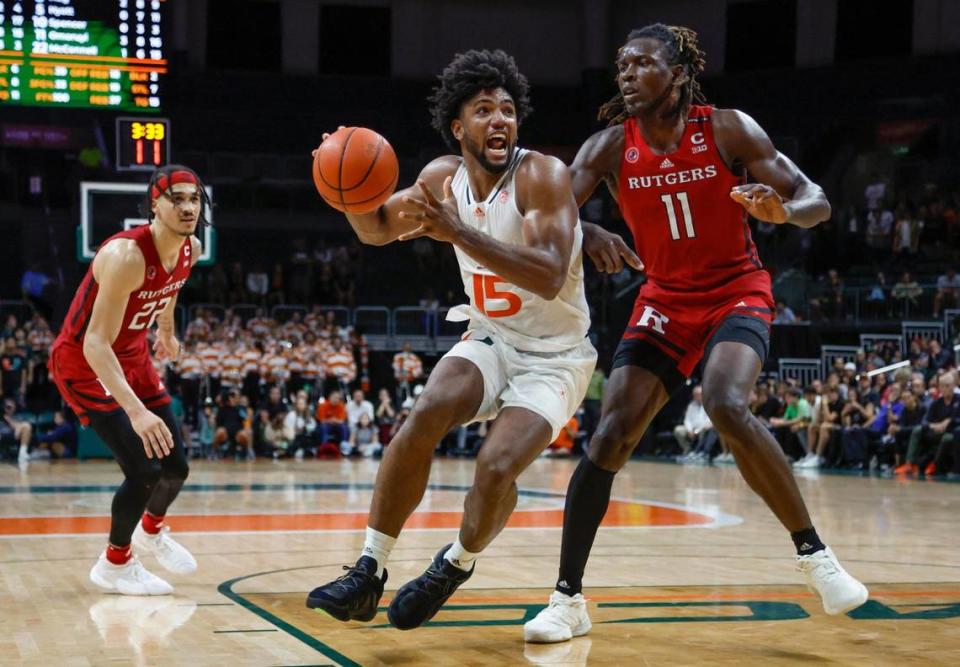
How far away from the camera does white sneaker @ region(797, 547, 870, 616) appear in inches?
178

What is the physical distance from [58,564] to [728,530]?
14.3ft

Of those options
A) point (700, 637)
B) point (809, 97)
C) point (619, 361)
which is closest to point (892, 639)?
point (700, 637)

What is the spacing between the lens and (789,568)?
664cm

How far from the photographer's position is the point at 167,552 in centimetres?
627

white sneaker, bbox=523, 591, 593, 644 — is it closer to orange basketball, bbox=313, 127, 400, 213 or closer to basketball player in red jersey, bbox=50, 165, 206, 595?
orange basketball, bbox=313, 127, 400, 213

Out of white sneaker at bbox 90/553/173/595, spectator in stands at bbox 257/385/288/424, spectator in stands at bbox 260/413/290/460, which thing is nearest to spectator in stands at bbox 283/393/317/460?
spectator in stands at bbox 260/413/290/460

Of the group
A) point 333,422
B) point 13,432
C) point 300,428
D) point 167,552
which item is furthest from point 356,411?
point 167,552

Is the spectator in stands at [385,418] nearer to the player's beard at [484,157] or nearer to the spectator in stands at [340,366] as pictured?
the spectator in stands at [340,366]

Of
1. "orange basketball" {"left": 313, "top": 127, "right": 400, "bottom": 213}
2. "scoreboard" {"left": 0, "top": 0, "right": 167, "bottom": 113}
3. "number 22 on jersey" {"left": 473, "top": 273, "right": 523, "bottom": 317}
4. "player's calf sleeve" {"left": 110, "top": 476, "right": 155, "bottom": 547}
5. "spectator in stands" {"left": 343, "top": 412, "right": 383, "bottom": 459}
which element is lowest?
"spectator in stands" {"left": 343, "top": 412, "right": 383, "bottom": 459}

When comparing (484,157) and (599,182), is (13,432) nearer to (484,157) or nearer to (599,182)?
(599,182)

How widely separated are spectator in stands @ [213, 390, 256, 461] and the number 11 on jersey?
46.4 ft

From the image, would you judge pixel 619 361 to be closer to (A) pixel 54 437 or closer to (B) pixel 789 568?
(B) pixel 789 568

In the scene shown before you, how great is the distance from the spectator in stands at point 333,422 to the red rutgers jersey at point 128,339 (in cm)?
1298

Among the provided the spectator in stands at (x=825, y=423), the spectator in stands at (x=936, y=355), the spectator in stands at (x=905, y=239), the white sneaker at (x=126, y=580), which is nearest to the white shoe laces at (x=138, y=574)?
the white sneaker at (x=126, y=580)
